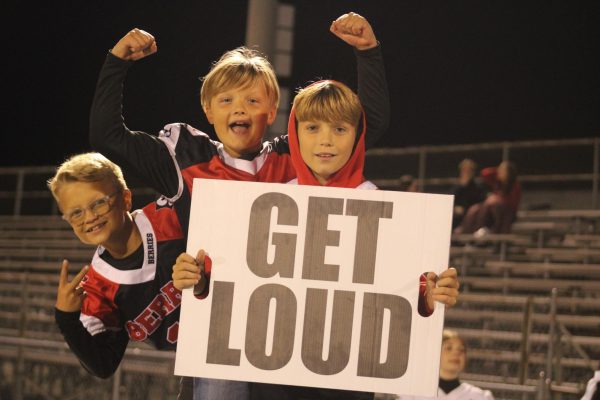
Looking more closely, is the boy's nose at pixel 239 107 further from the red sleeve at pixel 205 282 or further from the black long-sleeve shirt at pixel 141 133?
the red sleeve at pixel 205 282

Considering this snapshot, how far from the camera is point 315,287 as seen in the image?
7.99 feet

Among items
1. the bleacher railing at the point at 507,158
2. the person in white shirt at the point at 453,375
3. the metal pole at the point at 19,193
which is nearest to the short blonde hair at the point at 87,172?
the person in white shirt at the point at 453,375

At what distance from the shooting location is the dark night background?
13.7 m

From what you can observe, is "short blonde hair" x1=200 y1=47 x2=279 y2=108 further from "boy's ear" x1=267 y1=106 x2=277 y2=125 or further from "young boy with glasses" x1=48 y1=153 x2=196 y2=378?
"young boy with glasses" x1=48 y1=153 x2=196 y2=378

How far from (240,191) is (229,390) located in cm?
45

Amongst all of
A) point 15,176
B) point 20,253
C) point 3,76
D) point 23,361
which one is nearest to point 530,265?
point 23,361

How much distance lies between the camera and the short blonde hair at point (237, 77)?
8.35 ft

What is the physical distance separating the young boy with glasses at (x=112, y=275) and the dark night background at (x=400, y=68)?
10742 millimetres

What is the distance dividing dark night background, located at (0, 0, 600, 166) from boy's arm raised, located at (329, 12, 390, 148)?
1074 cm

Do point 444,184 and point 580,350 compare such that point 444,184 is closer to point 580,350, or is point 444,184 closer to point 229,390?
point 580,350

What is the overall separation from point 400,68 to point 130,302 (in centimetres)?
1273

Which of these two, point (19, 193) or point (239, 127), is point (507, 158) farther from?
point (239, 127)

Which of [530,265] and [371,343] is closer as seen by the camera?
[371,343]

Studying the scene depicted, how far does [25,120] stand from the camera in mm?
15000
